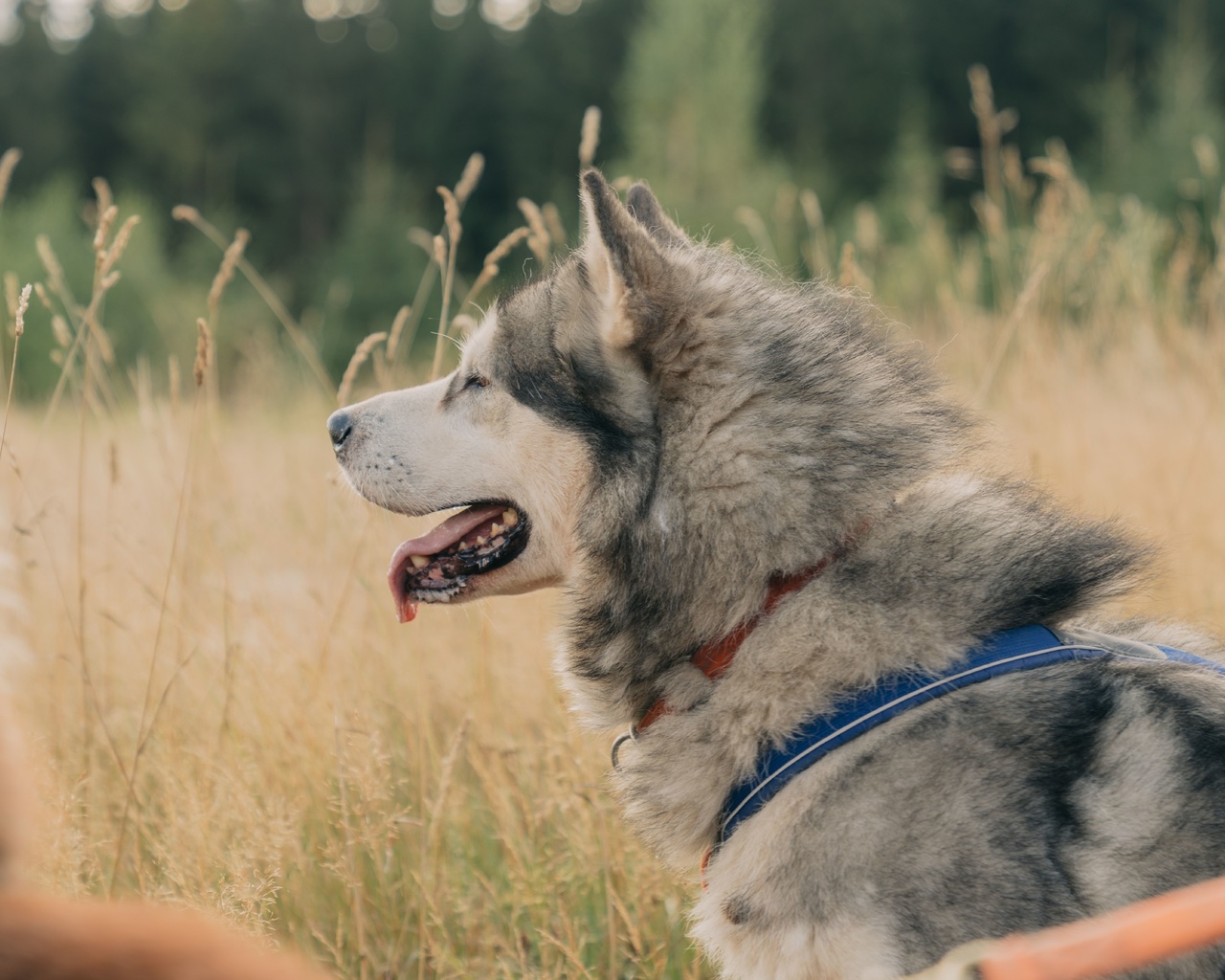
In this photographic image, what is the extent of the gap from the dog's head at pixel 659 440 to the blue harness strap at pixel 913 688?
285 mm

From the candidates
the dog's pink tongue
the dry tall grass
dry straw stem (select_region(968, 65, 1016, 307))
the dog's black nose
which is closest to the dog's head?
the dog's pink tongue

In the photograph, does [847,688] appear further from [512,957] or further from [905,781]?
[512,957]

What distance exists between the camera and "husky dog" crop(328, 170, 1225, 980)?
5.71 ft

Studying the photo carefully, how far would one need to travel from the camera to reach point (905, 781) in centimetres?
182

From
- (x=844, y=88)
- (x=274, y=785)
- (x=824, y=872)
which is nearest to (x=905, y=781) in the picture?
(x=824, y=872)

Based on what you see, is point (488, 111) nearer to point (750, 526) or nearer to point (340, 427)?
point (340, 427)

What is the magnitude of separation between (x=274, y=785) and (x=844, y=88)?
2451cm

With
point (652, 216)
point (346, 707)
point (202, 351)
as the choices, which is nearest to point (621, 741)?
point (346, 707)

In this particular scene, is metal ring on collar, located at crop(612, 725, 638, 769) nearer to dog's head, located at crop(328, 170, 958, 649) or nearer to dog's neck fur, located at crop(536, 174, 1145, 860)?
dog's neck fur, located at crop(536, 174, 1145, 860)

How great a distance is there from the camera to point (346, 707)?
3.23m

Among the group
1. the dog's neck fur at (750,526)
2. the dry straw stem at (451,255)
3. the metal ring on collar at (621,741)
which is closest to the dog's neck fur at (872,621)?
the dog's neck fur at (750,526)

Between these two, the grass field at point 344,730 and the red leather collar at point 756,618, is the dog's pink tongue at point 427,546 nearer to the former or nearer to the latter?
the grass field at point 344,730

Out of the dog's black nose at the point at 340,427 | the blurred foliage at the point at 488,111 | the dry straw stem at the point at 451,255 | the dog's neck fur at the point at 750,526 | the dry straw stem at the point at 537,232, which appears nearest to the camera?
the dog's neck fur at the point at 750,526

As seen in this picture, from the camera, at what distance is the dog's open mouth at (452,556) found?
8.20ft
